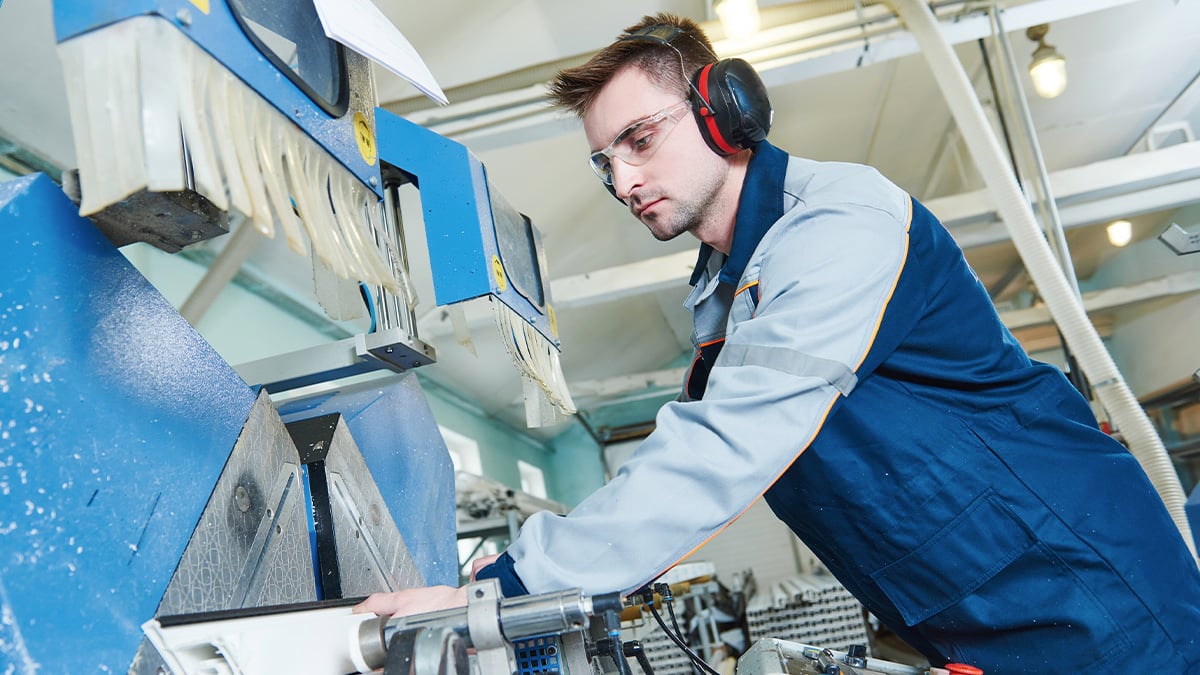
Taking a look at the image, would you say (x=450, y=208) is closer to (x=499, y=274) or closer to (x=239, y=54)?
(x=499, y=274)

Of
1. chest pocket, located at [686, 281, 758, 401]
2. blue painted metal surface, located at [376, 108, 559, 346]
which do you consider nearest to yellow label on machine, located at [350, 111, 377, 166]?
blue painted metal surface, located at [376, 108, 559, 346]

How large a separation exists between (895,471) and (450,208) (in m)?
0.66

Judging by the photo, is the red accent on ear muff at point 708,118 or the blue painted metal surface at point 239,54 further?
the red accent on ear muff at point 708,118

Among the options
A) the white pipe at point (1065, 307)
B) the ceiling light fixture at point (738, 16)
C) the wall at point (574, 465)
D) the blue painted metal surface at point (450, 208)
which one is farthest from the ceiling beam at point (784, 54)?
the wall at point (574, 465)

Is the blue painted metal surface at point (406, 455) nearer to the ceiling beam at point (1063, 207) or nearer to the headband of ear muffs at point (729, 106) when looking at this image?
the headband of ear muffs at point (729, 106)

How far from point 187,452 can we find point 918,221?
79cm

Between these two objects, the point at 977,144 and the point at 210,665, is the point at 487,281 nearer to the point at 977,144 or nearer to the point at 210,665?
the point at 210,665

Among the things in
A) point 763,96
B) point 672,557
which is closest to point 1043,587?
point 672,557

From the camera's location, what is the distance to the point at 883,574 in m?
0.96

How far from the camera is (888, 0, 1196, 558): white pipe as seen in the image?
2.46 m

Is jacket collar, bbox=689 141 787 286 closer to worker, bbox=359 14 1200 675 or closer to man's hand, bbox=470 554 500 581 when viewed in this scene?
worker, bbox=359 14 1200 675

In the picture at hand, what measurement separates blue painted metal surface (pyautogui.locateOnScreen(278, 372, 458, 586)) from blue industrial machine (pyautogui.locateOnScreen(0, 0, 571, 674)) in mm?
163

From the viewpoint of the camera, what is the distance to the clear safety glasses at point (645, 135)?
121 centimetres

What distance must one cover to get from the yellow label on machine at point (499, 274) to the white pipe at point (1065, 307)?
6.22ft
